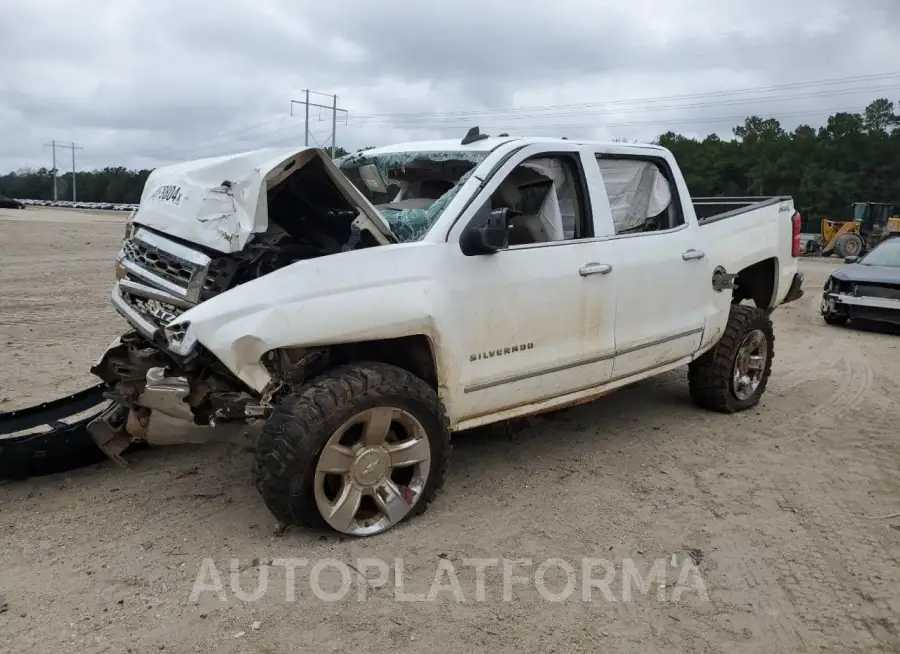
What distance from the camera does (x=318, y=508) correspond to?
11.0ft

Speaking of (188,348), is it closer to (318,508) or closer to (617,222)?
(318,508)

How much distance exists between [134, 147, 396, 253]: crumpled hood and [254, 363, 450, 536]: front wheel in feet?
2.53

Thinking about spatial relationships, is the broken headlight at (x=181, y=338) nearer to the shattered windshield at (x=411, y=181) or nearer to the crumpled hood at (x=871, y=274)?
the shattered windshield at (x=411, y=181)

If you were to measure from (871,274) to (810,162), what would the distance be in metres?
45.3

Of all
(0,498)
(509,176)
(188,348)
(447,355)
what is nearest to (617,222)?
(509,176)

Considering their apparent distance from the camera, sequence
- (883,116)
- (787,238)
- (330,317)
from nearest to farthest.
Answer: (330,317) < (787,238) < (883,116)

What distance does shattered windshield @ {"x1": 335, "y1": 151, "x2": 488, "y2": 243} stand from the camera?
12.7 ft

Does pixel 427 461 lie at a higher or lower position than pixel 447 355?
lower

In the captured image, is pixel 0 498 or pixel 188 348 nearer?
pixel 188 348

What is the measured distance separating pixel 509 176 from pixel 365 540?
217 centimetres

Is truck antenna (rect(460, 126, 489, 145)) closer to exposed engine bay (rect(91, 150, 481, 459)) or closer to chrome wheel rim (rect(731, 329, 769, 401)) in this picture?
exposed engine bay (rect(91, 150, 481, 459))

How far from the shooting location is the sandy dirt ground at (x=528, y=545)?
2840mm

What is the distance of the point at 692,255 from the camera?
4.98 metres

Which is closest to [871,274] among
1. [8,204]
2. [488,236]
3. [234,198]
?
[488,236]
